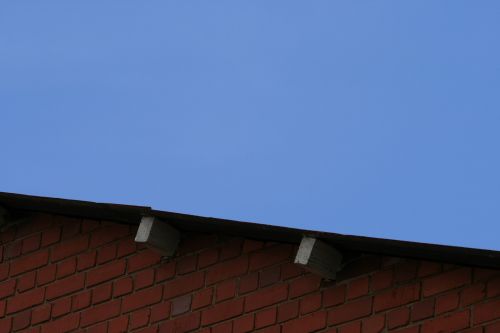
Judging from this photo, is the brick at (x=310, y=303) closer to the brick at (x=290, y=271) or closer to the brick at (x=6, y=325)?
the brick at (x=290, y=271)

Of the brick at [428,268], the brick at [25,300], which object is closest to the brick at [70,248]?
the brick at [25,300]

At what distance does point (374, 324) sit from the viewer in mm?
6672

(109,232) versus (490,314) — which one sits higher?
(109,232)

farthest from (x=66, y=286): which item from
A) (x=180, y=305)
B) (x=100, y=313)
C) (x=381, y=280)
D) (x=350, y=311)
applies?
(x=381, y=280)

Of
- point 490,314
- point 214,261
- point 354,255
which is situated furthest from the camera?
point 214,261

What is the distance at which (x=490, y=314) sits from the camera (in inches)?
249

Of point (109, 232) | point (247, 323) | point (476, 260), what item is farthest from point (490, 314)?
point (109, 232)

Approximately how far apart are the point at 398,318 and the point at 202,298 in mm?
1264

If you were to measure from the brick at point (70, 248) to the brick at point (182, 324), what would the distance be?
931 millimetres

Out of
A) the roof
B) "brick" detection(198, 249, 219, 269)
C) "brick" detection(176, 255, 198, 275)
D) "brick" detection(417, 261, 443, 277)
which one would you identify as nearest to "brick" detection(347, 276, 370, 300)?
the roof

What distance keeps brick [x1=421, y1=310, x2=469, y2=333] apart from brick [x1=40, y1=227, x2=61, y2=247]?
106 inches

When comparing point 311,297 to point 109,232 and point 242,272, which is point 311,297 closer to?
point 242,272

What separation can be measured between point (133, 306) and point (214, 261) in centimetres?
56

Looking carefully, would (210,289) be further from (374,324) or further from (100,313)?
(374,324)
